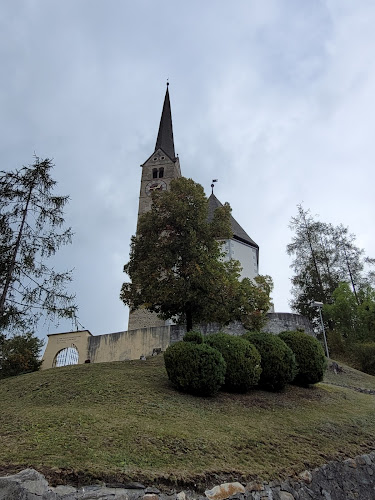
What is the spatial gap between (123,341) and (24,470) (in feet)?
53.7

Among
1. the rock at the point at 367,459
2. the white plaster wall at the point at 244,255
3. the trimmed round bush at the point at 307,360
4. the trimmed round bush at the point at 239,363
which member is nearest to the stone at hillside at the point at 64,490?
the rock at the point at 367,459

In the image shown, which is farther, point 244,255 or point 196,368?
point 244,255

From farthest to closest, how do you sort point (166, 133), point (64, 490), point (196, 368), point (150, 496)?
point (166, 133)
point (196, 368)
point (150, 496)
point (64, 490)

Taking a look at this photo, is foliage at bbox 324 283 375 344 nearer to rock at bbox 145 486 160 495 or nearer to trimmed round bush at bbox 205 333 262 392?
trimmed round bush at bbox 205 333 262 392

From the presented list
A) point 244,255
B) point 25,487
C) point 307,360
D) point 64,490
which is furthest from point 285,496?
point 244,255

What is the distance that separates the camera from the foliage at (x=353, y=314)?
2261 cm

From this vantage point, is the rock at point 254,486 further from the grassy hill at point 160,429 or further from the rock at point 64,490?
the rock at point 64,490

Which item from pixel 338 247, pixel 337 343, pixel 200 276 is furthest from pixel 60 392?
pixel 338 247

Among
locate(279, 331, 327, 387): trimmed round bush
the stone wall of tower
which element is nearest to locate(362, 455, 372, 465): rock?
locate(279, 331, 327, 387): trimmed round bush

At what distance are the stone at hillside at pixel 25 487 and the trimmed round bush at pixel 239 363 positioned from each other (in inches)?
236

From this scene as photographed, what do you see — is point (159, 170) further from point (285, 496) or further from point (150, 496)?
point (150, 496)

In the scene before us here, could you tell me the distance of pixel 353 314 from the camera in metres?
24.2

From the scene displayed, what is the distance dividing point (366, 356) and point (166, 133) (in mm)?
32666

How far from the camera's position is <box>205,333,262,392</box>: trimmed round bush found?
979 centimetres
